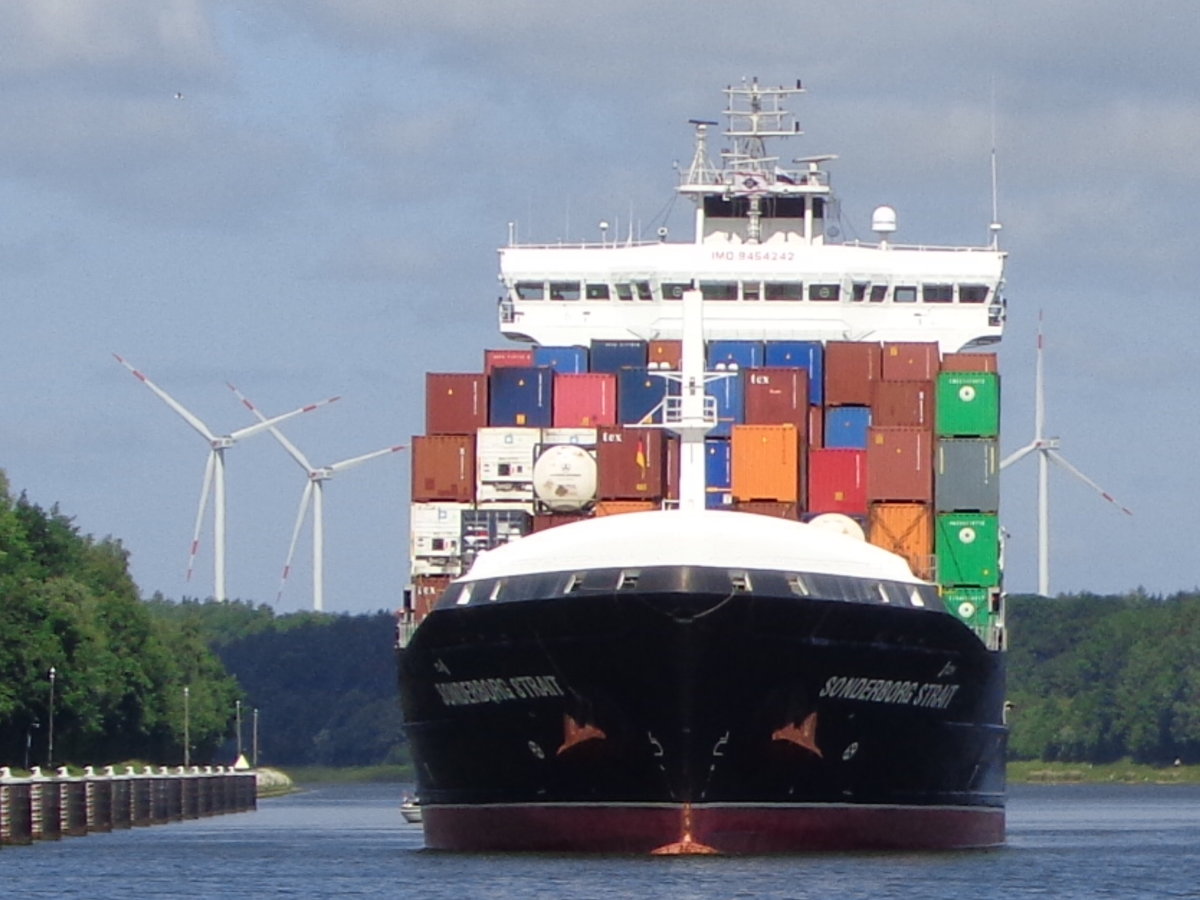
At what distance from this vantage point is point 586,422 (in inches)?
3135

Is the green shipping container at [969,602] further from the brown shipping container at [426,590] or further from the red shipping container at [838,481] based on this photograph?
the brown shipping container at [426,590]

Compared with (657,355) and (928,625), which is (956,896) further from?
(657,355)

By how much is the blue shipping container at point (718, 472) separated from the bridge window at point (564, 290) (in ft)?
51.2

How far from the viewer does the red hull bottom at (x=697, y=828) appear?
210 feet

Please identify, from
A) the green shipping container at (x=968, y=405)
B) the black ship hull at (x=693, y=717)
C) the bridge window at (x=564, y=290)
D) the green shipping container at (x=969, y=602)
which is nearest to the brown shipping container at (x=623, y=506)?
the black ship hull at (x=693, y=717)

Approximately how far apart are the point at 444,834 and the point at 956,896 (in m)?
16.9

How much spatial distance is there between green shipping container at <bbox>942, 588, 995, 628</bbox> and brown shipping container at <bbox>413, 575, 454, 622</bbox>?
490 inches

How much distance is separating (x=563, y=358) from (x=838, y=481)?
1032cm

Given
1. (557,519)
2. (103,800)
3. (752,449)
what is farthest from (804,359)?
(103,800)

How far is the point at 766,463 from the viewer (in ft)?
246

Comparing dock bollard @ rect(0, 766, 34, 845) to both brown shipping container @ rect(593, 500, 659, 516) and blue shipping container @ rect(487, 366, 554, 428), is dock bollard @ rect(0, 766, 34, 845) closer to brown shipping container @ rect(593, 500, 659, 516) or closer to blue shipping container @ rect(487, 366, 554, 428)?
blue shipping container @ rect(487, 366, 554, 428)

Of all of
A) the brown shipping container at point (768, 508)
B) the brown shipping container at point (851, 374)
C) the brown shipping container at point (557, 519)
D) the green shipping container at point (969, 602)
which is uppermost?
the brown shipping container at point (851, 374)

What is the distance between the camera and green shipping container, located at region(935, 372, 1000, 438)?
7769 cm

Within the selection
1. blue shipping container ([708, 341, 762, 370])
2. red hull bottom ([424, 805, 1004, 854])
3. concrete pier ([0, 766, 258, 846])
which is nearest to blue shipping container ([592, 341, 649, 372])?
blue shipping container ([708, 341, 762, 370])
